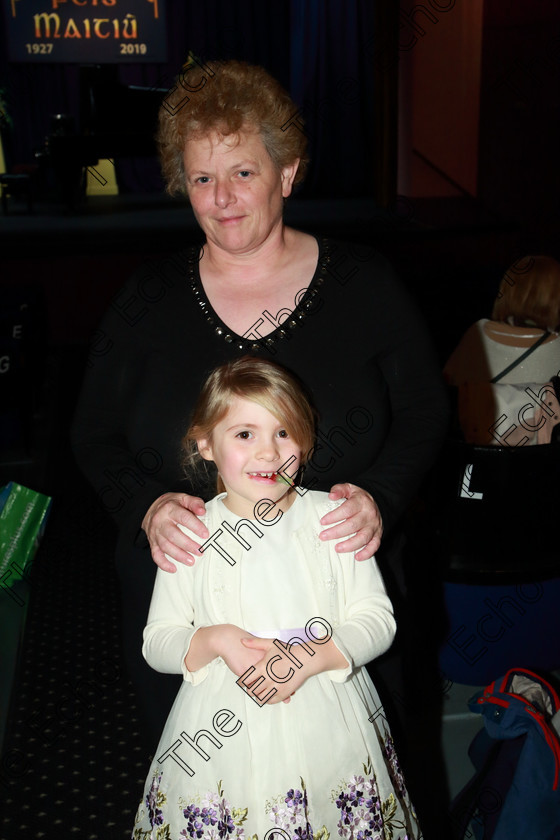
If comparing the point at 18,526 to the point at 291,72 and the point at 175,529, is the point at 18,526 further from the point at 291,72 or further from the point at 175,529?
the point at 291,72

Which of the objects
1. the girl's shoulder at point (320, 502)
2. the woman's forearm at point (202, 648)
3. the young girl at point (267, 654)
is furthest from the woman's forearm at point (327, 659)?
the girl's shoulder at point (320, 502)

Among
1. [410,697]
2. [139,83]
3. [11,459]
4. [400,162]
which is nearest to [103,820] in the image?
[410,697]

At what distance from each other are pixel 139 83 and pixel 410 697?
12038 millimetres

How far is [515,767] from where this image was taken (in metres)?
2.01

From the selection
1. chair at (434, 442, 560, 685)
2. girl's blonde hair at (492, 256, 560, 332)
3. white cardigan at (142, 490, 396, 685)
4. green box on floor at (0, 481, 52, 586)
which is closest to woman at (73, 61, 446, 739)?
white cardigan at (142, 490, 396, 685)

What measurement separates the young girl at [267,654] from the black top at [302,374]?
0.52 ft

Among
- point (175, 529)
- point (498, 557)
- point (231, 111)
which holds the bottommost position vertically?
point (498, 557)

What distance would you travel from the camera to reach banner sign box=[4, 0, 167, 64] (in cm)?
1148

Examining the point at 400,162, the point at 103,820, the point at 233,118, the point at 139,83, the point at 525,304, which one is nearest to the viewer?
the point at 233,118

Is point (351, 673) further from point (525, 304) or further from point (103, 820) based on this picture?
point (525, 304)

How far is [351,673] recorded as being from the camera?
149 centimetres

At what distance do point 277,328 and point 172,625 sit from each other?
60 cm

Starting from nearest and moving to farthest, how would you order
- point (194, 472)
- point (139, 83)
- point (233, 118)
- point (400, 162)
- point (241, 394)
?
point (241, 394) < point (233, 118) < point (194, 472) < point (400, 162) < point (139, 83)

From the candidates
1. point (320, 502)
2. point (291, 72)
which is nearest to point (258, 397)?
point (320, 502)
